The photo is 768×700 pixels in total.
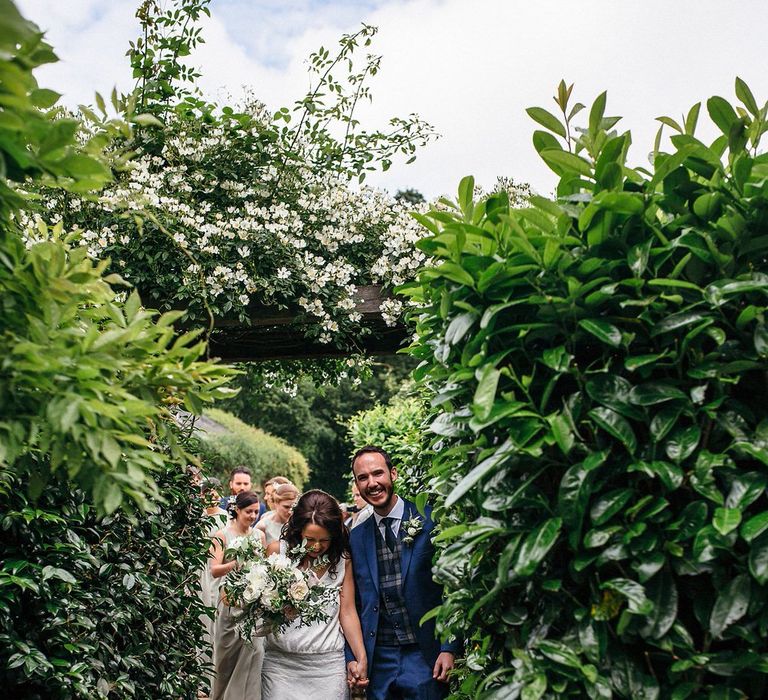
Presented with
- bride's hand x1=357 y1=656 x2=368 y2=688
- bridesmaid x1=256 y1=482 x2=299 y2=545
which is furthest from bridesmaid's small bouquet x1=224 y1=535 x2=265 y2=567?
bridesmaid x1=256 y1=482 x2=299 y2=545

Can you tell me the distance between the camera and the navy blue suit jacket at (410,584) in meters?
4.56

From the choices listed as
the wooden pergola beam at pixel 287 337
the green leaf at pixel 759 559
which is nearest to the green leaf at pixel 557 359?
the green leaf at pixel 759 559

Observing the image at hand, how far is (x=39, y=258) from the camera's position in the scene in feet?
5.64

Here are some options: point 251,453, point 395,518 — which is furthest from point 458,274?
point 251,453

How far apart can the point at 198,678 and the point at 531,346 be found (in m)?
3.79

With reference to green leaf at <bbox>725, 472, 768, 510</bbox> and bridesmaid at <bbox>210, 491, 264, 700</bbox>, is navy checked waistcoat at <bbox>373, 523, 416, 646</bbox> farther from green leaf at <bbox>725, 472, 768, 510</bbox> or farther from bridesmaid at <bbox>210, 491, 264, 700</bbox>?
green leaf at <bbox>725, 472, 768, 510</bbox>

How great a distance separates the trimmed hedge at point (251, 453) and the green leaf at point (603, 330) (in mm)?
20450

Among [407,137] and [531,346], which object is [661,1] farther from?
[531,346]

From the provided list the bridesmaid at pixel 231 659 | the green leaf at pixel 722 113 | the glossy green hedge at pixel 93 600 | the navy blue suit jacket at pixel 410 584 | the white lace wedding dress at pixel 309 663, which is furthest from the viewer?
the bridesmaid at pixel 231 659

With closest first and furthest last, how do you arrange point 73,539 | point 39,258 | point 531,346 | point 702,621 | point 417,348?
point 39,258 < point 702,621 < point 531,346 < point 417,348 < point 73,539

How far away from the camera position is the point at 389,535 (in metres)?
4.85

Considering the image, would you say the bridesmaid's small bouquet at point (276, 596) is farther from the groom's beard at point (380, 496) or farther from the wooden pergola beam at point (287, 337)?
the wooden pergola beam at point (287, 337)

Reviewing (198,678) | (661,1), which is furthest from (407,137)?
(198,678)

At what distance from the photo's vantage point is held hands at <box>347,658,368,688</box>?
185 inches
